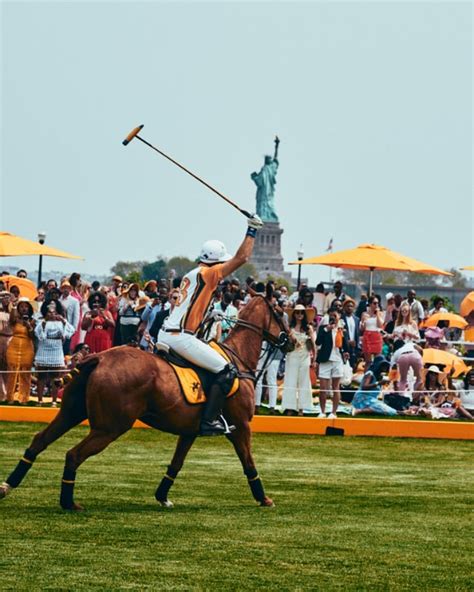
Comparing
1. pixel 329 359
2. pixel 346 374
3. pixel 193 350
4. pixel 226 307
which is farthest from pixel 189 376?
pixel 346 374

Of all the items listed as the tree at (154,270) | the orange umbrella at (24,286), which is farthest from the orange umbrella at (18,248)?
the tree at (154,270)

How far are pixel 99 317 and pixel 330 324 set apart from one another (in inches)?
145

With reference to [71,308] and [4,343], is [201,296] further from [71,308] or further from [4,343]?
[71,308]

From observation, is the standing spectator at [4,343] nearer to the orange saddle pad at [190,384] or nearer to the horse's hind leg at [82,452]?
the orange saddle pad at [190,384]

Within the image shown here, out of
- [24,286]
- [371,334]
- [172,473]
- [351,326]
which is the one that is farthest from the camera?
[24,286]

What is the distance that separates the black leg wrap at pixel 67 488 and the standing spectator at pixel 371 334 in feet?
45.4

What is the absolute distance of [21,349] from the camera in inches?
919

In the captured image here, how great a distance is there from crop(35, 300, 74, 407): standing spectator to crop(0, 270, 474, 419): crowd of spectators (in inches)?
0.6

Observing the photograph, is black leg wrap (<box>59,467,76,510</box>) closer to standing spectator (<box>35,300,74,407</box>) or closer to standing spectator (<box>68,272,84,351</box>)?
standing spectator (<box>35,300,74,407</box>)

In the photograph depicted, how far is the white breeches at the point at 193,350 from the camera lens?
13500 mm

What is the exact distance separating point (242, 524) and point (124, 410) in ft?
4.46

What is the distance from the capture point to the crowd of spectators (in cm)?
2322

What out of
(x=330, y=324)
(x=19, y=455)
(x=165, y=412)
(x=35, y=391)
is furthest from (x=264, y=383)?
(x=165, y=412)

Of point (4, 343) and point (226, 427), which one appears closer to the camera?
point (226, 427)
